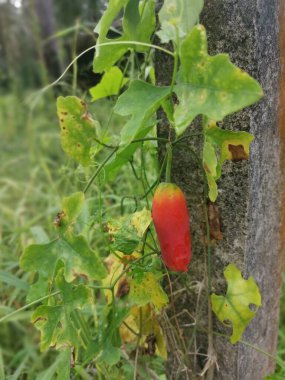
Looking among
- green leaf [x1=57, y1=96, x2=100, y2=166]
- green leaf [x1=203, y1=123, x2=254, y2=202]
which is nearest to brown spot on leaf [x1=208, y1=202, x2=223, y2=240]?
green leaf [x1=203, y1=123, x2=254, y2=202]

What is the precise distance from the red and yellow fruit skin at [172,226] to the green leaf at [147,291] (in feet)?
0.53

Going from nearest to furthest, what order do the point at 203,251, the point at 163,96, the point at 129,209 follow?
1. the point at 163,96
2. the point at 203,251
3. the point at 129,209

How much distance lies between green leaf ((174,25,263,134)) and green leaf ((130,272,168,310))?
1.09ft

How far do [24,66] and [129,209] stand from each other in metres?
6.58

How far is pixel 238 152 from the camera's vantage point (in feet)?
2.12

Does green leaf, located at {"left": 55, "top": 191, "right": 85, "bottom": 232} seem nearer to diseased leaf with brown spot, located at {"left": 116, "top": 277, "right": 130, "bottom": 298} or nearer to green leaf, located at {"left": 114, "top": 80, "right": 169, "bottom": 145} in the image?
green leaf, located at {"left": 114, "top": 80, "right": 169, "bottom": 145}

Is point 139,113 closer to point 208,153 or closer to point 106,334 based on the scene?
point 208,153

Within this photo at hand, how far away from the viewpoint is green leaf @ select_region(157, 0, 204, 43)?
563mm

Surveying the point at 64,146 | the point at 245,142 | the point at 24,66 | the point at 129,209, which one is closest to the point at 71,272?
the point at 64,146

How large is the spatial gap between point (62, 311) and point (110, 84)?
41 centimetres

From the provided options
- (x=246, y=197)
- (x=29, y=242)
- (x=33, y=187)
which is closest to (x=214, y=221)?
(x=246, y=197)

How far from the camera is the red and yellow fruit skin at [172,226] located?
1.99 feet

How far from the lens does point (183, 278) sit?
0.85 meters

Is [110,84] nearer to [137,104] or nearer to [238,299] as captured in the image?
[137,104]
